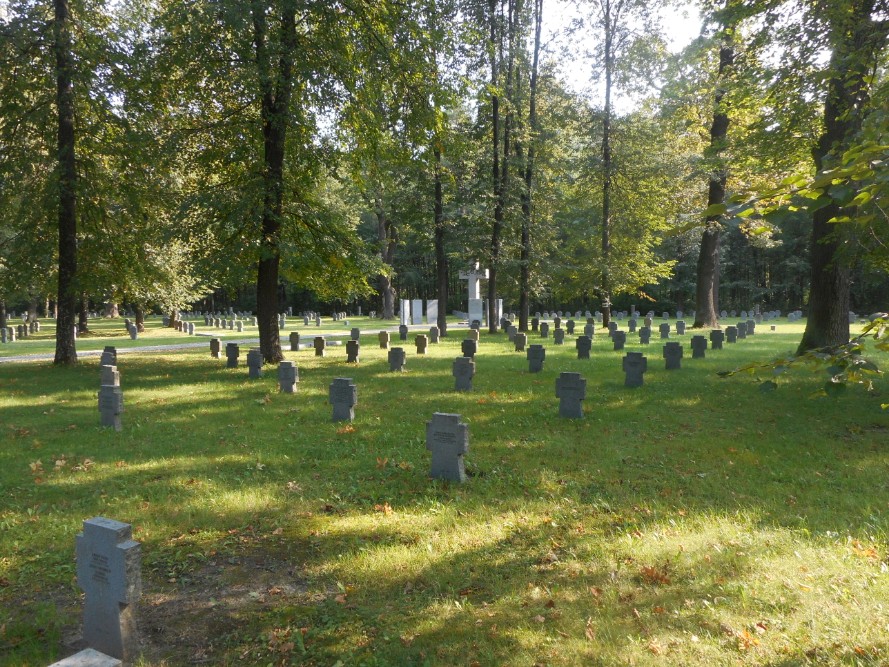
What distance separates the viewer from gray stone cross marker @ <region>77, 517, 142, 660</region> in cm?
313

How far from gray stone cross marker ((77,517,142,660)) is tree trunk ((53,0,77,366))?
1388 centimetres

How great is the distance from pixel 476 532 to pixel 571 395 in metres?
4.60

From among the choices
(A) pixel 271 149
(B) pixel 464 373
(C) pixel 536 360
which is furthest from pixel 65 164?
(C) pixel 536 360

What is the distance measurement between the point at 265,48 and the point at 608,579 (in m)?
12.6

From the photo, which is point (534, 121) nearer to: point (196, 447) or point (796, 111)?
point (796, 111)

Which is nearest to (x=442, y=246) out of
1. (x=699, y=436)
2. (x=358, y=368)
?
(x=358, y=368)

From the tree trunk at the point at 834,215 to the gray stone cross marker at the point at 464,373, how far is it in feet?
20.1

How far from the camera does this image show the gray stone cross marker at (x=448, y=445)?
6.12m

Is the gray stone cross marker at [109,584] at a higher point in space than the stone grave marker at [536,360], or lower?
lower

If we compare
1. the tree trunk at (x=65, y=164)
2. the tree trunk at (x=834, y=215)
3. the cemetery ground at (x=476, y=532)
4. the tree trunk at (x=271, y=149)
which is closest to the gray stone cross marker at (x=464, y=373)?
the cemetery ground at (x=476, y=532)

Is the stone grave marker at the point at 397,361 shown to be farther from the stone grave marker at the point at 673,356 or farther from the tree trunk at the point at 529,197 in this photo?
the tree trunk at the point at 529,197

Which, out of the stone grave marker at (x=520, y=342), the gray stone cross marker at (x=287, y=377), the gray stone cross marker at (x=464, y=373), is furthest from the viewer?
the stone grave marker at (x=520, y=342)

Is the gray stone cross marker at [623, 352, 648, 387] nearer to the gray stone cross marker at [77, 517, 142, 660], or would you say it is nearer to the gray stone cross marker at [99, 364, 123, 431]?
the gray stone cross marker at [99, 364, 123, 431]

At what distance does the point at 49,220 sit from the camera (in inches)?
596
